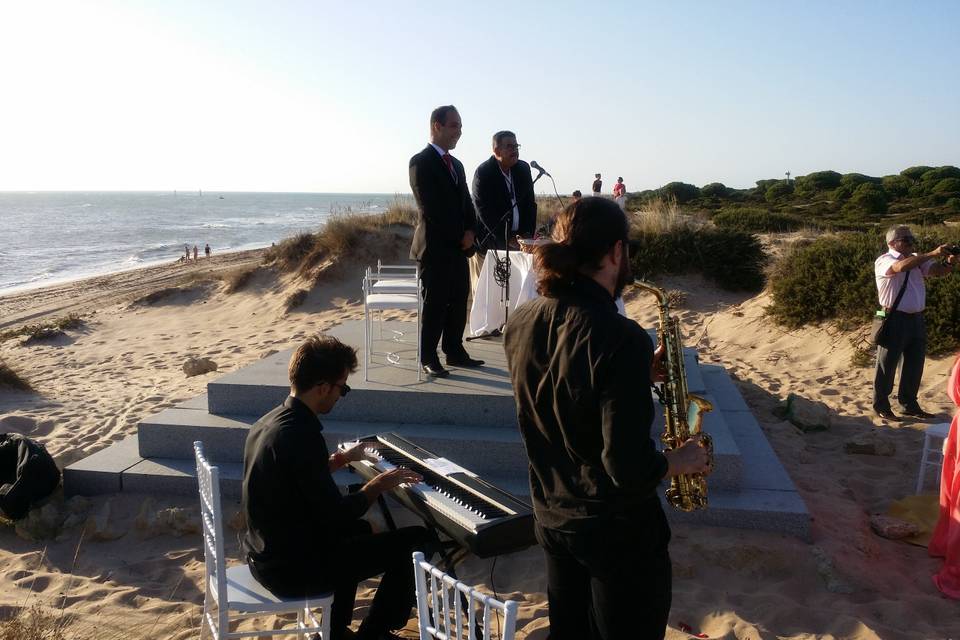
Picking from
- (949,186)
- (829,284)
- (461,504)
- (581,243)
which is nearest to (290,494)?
(461,504)

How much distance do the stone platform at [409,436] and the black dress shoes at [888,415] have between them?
1765mm

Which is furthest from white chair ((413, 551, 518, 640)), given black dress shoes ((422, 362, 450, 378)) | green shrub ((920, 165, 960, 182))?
green shrub ((920, 165, 960, 182))

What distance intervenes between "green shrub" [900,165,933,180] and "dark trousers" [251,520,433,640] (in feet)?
122

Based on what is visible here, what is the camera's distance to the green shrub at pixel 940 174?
3167cm

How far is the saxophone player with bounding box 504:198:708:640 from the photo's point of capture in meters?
1.95

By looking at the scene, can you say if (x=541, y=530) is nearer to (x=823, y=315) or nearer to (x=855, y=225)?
(x=823, y=315)

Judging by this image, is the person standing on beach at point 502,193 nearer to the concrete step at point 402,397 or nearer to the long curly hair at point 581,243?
the concrete step at point 402,397

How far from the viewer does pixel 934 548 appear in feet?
14.3

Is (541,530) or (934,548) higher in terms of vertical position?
(541,530)

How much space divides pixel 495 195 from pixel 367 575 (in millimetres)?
3862

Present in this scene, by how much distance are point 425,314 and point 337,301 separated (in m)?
8.99

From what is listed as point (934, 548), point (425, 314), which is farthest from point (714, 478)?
point (425, 314)

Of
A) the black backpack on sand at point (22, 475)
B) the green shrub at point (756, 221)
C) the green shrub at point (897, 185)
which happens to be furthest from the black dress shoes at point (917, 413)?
the green shrub at point (897, 185)

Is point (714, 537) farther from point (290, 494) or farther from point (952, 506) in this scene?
point (290, 494)
